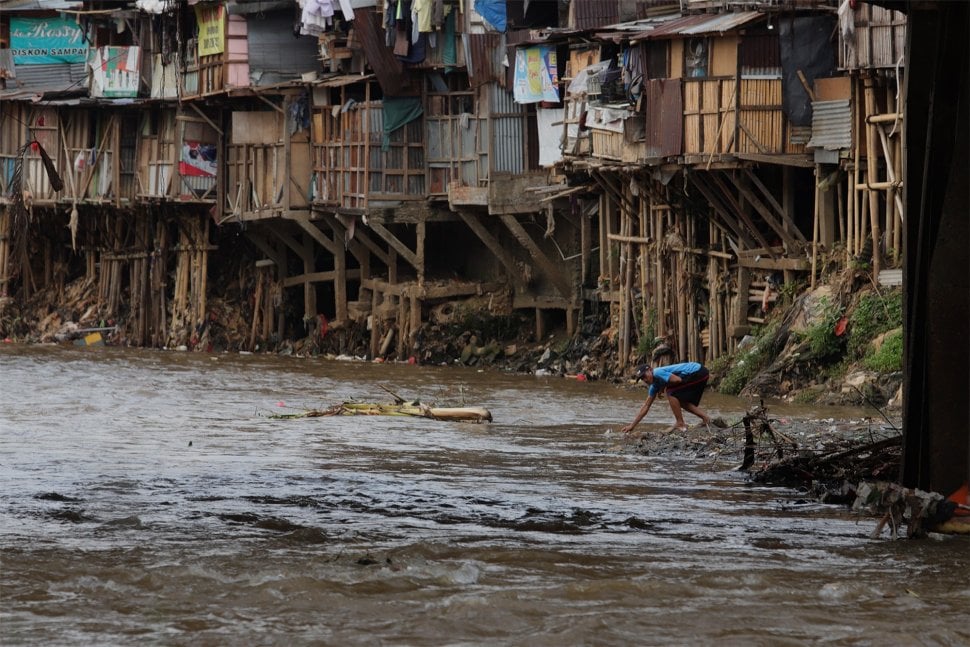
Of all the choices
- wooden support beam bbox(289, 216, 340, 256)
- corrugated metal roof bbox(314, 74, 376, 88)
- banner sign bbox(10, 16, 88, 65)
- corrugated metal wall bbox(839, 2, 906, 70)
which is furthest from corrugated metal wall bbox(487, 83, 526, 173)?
banner sign bbox(10, 16, 88, 65)

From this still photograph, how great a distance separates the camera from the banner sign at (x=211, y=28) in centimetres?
3853

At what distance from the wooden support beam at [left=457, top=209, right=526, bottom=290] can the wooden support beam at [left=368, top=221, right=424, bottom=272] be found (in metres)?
1.27

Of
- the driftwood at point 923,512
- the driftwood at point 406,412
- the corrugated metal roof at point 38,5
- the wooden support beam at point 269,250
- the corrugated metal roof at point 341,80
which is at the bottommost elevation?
the driftwood at point 406,412

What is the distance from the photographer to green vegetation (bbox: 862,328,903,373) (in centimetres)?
2211

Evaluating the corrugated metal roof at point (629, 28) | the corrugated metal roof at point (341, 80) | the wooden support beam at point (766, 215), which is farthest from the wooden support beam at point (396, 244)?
the wooden support beam at point (766, 215)

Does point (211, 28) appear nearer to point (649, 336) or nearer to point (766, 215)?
point (649, 336)

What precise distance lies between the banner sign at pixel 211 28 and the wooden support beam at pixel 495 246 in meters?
8.27

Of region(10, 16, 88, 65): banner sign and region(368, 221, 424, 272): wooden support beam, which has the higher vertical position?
region(10, 16, 88, 65): banner sign

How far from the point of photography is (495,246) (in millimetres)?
33312

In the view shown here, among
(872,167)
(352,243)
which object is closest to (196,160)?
(352,243)

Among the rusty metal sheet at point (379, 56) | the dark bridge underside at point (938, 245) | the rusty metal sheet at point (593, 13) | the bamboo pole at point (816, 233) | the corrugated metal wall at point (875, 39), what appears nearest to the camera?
the dark bridge underside at point (938, 245)

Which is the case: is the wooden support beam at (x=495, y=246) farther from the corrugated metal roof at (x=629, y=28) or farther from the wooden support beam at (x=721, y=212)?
the wooden support beam at (x=721, y=212)

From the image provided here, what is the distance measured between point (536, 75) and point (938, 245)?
796 inches

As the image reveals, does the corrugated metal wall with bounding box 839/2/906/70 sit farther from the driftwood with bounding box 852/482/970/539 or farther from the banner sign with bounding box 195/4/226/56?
the banner sign with bounding box 195/4/226/56
